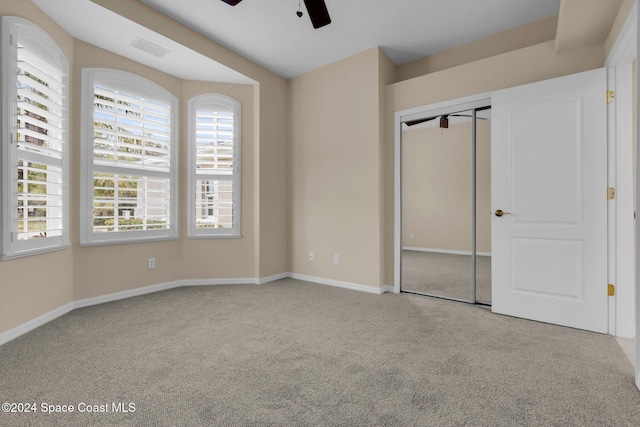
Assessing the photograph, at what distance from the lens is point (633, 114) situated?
2422 millimetres

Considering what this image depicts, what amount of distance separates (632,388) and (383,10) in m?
3.43

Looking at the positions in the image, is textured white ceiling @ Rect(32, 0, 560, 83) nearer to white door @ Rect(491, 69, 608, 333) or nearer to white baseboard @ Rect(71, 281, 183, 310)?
white door @ Rect(491, 69, 608, 333)

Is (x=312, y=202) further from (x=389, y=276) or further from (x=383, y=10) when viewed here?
(x=383, y=10)

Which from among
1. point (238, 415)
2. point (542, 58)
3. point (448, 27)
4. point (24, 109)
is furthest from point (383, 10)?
point (238, 415)

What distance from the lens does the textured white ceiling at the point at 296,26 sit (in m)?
2.91

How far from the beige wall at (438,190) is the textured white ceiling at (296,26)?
3.36ft

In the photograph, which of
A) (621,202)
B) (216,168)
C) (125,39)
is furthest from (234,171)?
(621,202)

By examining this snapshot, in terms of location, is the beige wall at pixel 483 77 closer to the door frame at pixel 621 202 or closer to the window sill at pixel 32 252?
the door frame at pixel 621 202

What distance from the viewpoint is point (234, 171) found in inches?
167

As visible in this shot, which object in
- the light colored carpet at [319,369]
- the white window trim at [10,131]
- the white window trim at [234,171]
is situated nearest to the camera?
the light colored carpet at [319,369]

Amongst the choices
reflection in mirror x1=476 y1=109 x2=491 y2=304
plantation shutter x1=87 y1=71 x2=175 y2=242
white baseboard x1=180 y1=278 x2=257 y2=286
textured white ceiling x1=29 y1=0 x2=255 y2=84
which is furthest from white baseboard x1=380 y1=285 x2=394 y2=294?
textured white ceiling x1=29 y1=0 x2=255 y2=84

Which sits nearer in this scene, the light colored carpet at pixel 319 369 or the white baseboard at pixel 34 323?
the light colored carpet at pixel 319 369

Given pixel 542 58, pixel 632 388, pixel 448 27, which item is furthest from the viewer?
pixel 448 27

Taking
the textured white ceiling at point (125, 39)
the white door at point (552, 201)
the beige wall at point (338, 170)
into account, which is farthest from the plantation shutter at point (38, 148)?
the white door at point (552, 201)
